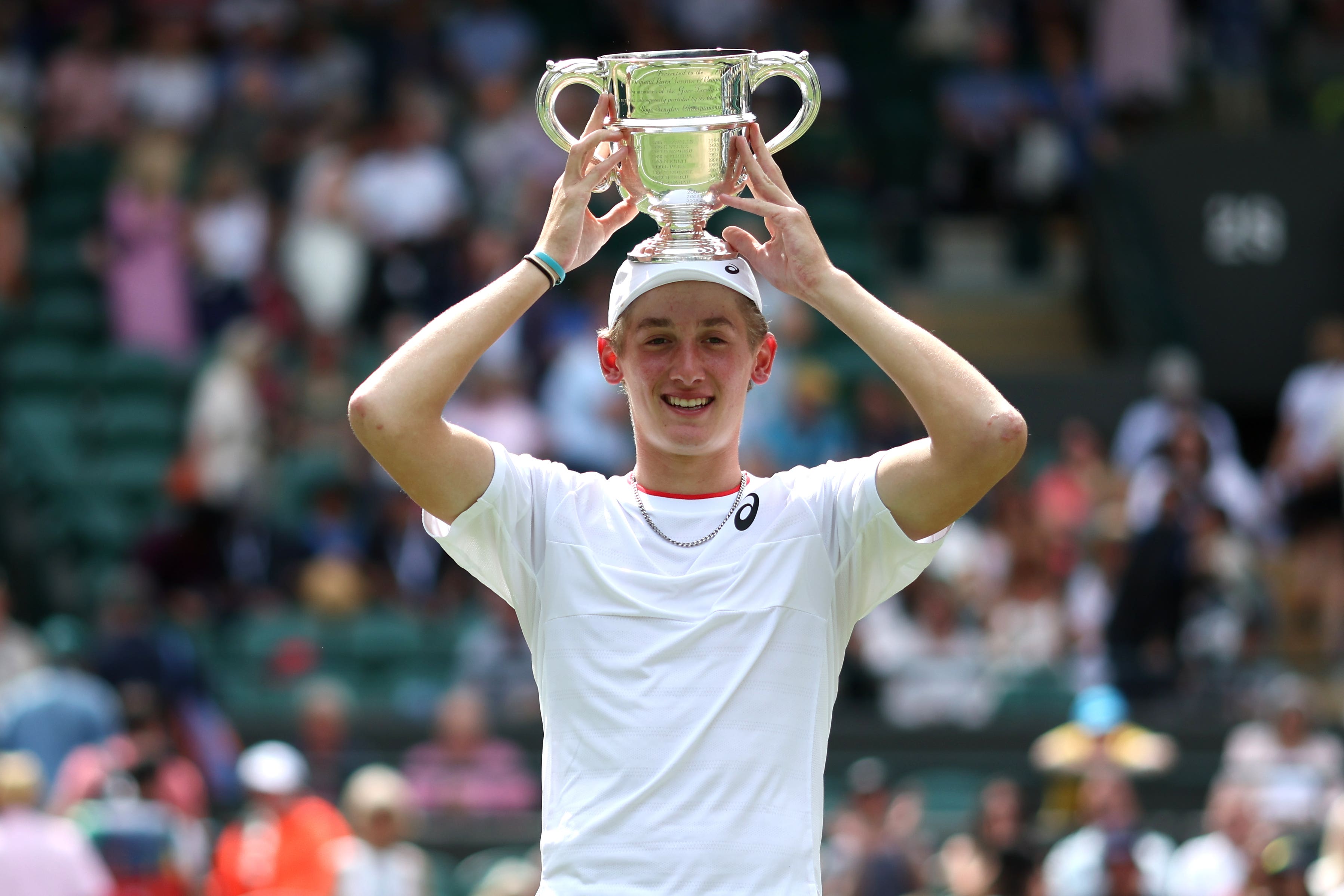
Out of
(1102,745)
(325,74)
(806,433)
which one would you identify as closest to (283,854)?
(1102,745)

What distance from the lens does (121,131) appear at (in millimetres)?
13305

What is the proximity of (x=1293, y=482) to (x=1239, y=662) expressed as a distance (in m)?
2.13

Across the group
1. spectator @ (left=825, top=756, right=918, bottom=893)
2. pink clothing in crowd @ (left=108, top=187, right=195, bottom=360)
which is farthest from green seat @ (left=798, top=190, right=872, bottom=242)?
spectator @ (left=825, top=756, right=918, bottom=893)

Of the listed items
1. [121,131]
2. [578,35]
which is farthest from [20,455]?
[578,35]

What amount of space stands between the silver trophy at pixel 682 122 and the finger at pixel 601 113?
2cm

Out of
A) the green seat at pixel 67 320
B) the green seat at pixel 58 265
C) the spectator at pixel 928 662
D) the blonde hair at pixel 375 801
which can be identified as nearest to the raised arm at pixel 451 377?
the blonde hair at pixel 375 801

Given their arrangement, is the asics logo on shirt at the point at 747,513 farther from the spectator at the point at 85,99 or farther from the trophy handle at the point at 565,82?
the spectator at the point at 85,99

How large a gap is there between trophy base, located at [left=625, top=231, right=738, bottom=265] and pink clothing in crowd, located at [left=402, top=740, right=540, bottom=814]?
583 centimetres

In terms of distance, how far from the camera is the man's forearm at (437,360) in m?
3.20

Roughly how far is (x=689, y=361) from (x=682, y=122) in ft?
1.26

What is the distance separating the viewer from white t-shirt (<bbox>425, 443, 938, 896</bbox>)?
3.14 m

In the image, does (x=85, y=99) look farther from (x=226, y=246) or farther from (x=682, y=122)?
(x=682, y=122)

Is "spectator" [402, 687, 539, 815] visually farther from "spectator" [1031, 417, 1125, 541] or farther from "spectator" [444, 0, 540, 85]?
"spectator" [444, 0, 540, 85]

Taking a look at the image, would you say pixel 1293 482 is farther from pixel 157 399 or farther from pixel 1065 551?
pixel 157 399
